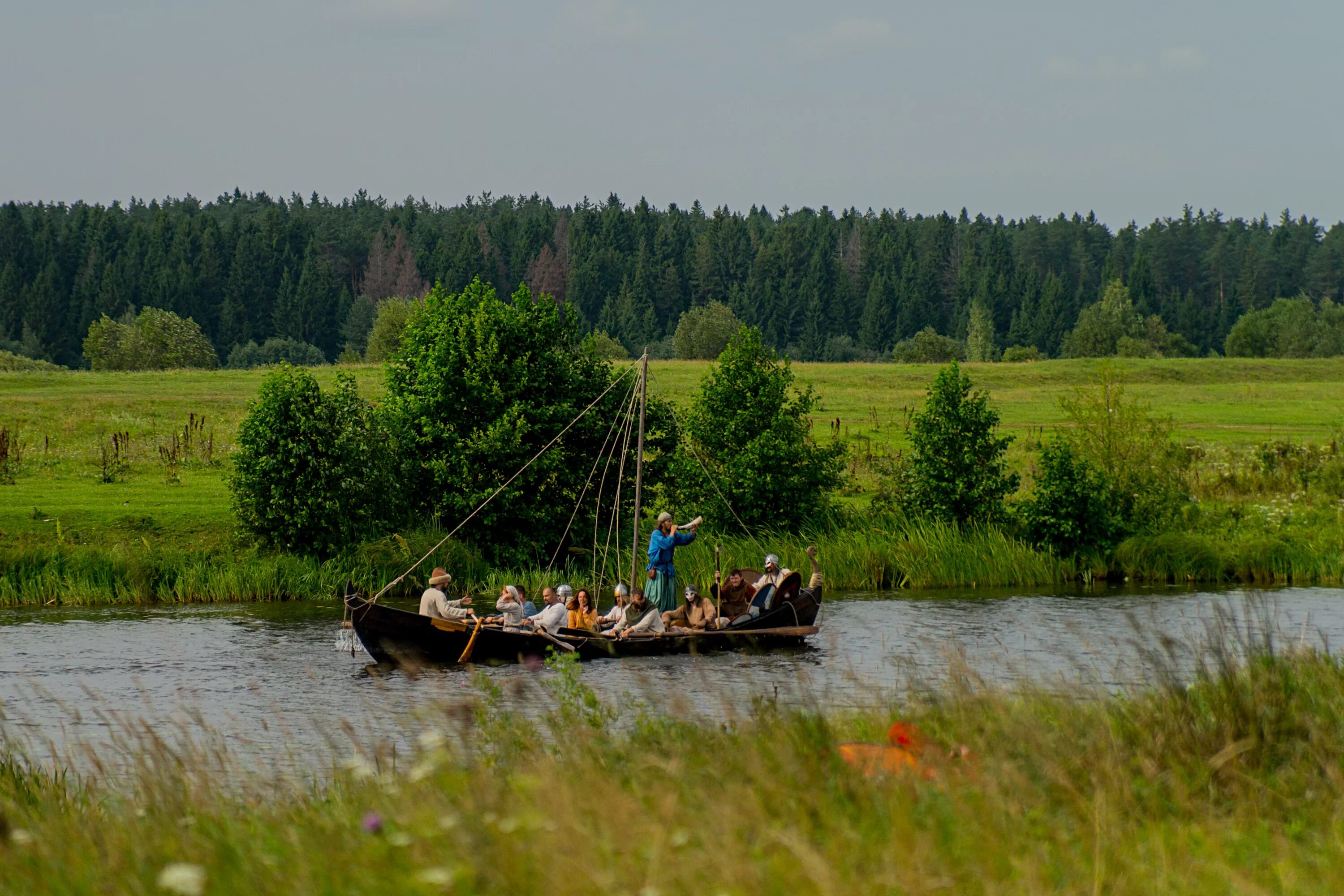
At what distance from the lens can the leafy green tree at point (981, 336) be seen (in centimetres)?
12925

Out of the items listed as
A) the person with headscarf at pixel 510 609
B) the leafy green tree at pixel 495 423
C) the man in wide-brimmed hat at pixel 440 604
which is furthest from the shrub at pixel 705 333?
the man in wide-brimmed hat at pixel 440 604

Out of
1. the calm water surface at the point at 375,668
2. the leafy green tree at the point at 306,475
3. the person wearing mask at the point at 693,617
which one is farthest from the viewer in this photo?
the leafy green tree at the point at 306,475

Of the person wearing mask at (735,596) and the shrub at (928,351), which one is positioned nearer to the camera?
the person wearing mask at (735,596)

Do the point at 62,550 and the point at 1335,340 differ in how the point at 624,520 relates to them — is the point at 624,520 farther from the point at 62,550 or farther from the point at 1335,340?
the point at 1335,340

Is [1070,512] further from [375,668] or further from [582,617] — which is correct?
[375,668]

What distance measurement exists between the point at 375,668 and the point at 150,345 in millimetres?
91179

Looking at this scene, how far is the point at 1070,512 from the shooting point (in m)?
32.3

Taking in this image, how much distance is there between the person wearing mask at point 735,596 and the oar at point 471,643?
5214 mm

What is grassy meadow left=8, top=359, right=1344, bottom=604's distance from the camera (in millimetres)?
29547

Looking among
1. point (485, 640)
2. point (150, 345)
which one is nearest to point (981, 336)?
point (150, 345)

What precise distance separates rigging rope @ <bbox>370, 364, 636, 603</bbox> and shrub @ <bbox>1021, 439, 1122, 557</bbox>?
9877 millimetres

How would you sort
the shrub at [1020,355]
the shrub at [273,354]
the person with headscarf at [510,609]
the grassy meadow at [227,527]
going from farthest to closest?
the shrub at [273,354] → the shrub at [1020,355] → the grassy meadow at [227,527] → the person with headscarf at [510,609]

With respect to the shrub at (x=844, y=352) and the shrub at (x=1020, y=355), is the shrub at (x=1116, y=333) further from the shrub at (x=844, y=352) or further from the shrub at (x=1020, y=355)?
the shrub at (x=844, y=352)

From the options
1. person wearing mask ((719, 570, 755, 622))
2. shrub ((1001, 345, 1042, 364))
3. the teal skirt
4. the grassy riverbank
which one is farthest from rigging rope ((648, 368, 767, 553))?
shrub ((1001, 345, 1042, 364))
